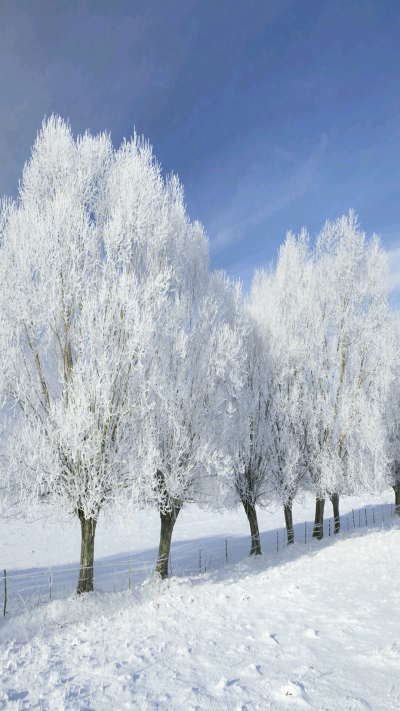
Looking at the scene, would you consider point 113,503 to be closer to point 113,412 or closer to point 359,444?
point 113,412

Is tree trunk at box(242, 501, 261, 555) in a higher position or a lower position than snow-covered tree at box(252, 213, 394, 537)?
lower

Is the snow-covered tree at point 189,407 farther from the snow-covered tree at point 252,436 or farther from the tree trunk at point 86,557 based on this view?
the snow-covered tree at point 252,436

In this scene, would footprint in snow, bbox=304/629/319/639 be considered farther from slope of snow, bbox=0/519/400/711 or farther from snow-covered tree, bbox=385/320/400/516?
snow-covered tree, bbox=385/320/400/516

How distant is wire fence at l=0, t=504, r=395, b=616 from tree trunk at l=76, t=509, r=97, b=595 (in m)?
0.54

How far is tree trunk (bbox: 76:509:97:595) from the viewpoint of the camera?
855 centimetres

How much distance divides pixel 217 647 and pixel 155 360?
6.32 m

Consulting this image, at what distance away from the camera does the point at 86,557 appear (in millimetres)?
8680

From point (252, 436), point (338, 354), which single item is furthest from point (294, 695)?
point (338, 354)

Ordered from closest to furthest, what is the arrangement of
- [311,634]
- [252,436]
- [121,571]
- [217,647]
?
[217,647]
[311,634]
[252,436]
[121,571]

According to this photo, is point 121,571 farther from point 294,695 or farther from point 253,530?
point 294,695

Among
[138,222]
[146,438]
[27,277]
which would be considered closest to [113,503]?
[146,438]

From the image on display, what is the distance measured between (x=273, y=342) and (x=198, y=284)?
4136mm

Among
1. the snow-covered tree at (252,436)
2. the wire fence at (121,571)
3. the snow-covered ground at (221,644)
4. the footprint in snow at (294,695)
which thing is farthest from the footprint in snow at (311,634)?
the snow-covered tree at (252,436)

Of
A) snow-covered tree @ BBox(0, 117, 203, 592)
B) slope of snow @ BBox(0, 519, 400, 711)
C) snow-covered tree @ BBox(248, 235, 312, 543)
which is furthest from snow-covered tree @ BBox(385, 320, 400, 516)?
snow-covered tree @ BBox(0, 117, 203, 592)
